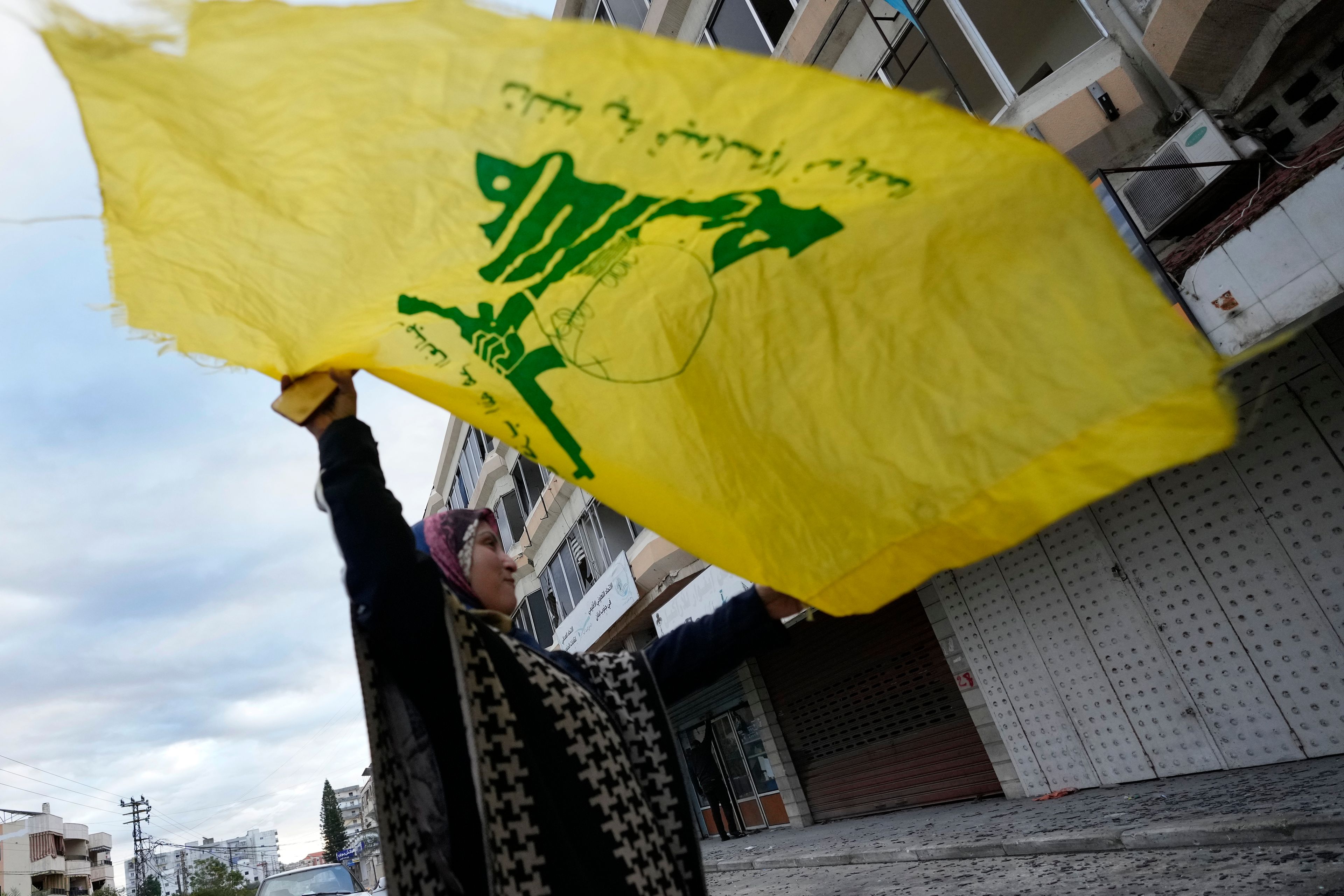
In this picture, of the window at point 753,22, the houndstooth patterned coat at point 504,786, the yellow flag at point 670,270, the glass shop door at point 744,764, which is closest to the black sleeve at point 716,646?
the yellow flag at point 670,270

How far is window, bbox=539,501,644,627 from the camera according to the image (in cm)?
1717

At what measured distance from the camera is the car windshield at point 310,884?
842cm

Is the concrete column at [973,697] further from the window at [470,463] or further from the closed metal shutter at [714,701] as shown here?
the window at [470,463]

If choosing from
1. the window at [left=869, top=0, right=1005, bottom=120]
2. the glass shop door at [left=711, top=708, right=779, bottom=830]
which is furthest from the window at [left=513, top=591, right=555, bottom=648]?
the window at [left=869, top=0, right=1005, bottom=120]

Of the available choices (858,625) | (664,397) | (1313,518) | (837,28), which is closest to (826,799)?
(858,625)

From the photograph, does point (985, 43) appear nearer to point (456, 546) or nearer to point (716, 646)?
point (716, 646)

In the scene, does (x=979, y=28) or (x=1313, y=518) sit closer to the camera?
(x=1313, y=518)

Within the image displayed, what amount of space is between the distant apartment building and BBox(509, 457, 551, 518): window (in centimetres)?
8492

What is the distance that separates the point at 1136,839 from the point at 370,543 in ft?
21.1

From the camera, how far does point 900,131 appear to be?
4.71 feet

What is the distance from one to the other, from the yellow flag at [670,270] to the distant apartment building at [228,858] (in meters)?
103

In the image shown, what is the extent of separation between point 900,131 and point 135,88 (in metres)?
1.30

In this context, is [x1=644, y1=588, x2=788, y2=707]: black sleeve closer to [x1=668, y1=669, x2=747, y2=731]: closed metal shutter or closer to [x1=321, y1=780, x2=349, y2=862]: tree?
[x1=668, y1=669, x2=747, y2=731]: closed metal shutter

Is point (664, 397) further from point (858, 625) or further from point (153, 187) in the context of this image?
point (858, 625)
